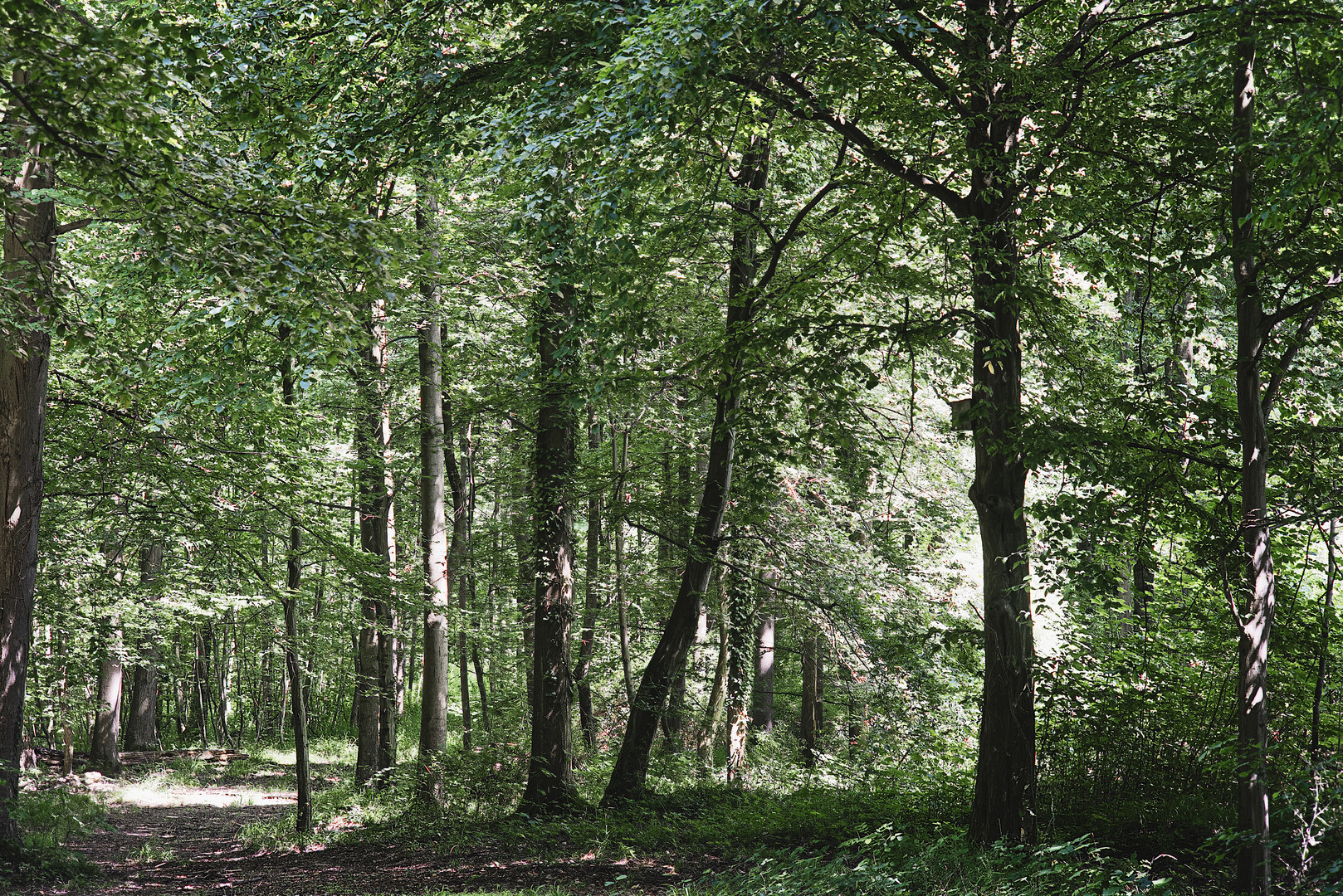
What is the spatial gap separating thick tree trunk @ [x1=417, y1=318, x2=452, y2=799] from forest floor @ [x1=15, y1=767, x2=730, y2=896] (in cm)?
114

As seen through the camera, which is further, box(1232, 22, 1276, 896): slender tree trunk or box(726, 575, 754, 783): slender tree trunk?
box(726, 575, 754, 783): slender tree trunk

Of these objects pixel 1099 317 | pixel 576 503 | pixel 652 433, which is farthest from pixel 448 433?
pixel 1099 317

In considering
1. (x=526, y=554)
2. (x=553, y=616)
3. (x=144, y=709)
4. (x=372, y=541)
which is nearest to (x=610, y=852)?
(x=553, y=616)

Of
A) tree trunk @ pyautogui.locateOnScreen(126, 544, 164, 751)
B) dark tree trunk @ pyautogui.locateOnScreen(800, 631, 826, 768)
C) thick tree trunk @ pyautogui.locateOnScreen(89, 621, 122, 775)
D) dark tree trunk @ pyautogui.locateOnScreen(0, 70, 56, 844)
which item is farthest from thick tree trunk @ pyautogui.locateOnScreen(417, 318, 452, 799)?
tree trunk @ pyautogui.locateOnScreen(126, 544, 164, 751)

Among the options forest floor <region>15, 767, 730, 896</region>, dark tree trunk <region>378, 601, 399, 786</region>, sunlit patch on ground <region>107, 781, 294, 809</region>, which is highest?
dark tree trunk <region>378, 601, 399, 786</region>

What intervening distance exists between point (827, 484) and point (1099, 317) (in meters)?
3.86

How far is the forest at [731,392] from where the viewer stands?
15.5 feet

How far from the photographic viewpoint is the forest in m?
4.71

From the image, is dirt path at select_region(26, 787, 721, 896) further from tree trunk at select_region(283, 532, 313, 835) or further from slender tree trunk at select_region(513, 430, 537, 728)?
slender tree trunk at select_region(513, 430, 537, 728)

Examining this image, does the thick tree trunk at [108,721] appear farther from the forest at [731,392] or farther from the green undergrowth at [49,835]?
the forest at [731,392]

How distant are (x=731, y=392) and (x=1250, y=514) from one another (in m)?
3.56

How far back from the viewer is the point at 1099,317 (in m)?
10.1

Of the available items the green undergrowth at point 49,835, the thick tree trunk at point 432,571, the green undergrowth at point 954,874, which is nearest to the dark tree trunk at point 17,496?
the green undergrowth at point 49,835

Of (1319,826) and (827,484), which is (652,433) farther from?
(1319,826)
